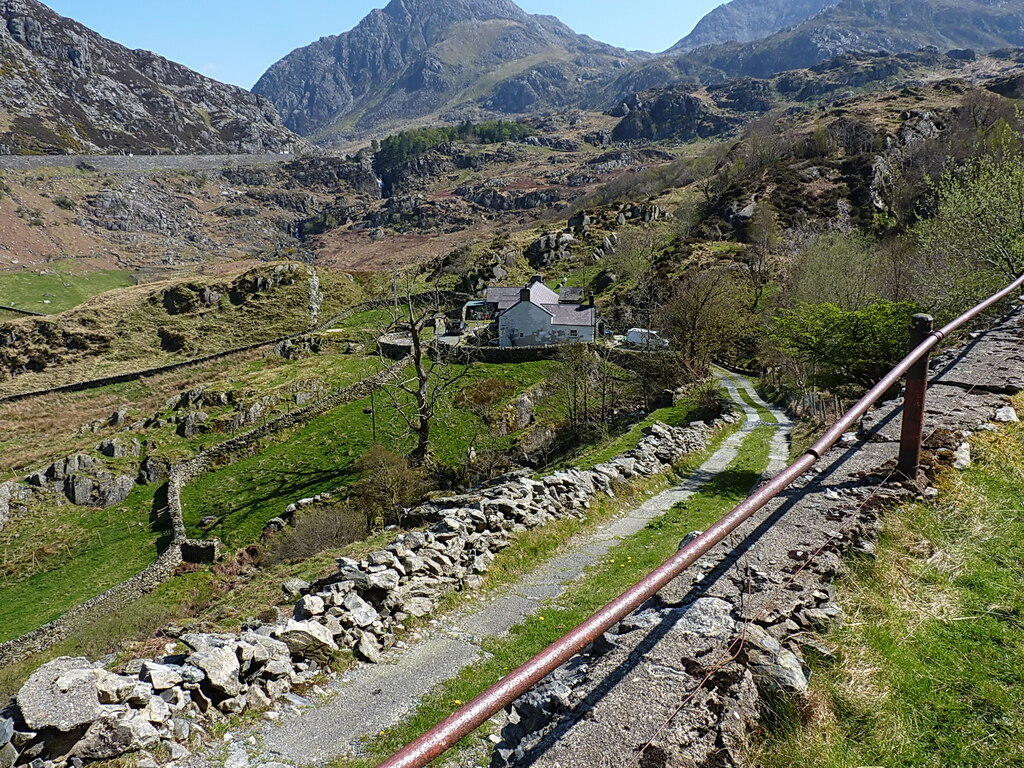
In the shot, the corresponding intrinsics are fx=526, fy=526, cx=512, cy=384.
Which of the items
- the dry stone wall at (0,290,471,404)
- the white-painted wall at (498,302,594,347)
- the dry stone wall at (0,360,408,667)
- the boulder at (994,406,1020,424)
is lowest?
the dry stone wall at (0,360,408,667)

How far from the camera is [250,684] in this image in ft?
23.0

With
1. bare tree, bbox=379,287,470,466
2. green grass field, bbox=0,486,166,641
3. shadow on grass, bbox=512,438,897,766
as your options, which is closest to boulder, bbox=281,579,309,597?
shadow on grass, bbox=512,438,897,766

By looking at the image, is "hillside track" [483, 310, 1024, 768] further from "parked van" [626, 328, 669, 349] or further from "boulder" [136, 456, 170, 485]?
"parked van" [626, 328, 669, 349]

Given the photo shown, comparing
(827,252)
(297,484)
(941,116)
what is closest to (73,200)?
(297,484)

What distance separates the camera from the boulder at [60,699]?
17.0 ft

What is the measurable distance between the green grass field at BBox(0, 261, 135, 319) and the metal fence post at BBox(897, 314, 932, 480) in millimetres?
105963

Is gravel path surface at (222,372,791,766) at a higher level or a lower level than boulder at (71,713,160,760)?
lower

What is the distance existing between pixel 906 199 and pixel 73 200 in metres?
192

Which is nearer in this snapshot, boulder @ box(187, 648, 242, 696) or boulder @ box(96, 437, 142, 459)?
boulder @ box(187, 648, 242, 696)

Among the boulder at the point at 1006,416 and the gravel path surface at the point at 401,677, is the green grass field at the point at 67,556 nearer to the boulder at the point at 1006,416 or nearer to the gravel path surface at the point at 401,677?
the gravel path surface at the point at 401,677

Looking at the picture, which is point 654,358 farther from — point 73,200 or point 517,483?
point 73,200

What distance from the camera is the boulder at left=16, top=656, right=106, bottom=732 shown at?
5.17m

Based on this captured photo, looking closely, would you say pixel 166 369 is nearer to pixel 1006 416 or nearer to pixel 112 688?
pixel 112 688

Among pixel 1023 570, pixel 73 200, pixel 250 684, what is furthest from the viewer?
pixel 73 200
